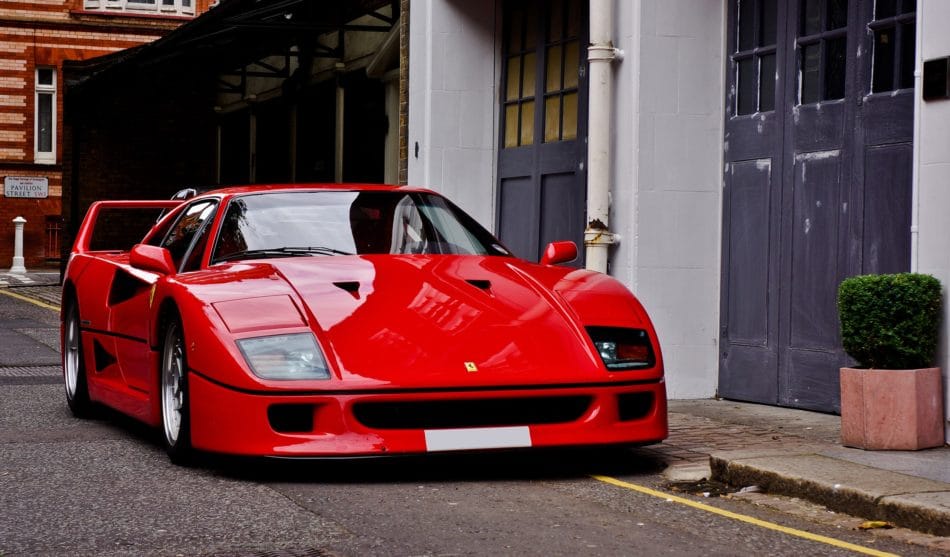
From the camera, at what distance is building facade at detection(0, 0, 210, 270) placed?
3553 cm

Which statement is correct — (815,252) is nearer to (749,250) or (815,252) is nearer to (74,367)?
(749,250)

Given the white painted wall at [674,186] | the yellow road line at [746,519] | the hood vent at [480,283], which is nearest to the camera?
the yellow road line at [746,519]

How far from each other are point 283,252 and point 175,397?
2.83 ft

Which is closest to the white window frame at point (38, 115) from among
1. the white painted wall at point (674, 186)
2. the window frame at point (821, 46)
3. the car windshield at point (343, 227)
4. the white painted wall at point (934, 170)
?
the white painted wall at point (674, 186)

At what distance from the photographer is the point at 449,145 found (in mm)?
12297

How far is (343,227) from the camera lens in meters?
7.11

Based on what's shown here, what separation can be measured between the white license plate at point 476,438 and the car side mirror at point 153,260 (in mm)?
1778

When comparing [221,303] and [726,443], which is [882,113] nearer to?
[726,443]

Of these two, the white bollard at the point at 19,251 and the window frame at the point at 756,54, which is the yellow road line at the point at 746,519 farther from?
the white bollard at the point at 19,251

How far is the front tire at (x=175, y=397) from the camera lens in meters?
6.32

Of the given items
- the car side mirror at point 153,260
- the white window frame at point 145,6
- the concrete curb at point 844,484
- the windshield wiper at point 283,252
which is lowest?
the concrete curb at point 844,484

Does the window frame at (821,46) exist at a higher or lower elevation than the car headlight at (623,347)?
higher

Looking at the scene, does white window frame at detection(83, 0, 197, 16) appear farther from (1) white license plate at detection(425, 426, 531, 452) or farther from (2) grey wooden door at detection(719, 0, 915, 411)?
(1) white license plate at detection(425, 426, 531, 452)

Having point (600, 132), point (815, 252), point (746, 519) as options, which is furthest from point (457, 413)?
point (600, 132)
